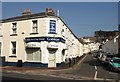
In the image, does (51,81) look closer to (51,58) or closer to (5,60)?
(51,58)

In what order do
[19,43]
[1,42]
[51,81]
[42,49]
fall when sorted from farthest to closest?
[1,42], [19,43], [42,49], [51,81]

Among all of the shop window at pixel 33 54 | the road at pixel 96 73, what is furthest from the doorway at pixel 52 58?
the road at pixel 96 73

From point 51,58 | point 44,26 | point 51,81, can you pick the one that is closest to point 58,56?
point 51,58

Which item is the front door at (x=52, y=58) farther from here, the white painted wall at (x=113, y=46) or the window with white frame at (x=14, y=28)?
the white painted wall at (x=113, y=46)

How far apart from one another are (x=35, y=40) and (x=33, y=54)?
184cm

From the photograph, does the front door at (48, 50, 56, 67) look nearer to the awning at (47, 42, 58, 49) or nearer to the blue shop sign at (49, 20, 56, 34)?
the awning at (47, 42, 58, 49)

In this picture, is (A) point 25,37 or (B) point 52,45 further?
(A) point 25,37

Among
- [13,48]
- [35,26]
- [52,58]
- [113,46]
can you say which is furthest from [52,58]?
[113,46]

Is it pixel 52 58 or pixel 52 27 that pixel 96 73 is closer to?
pixel 52 58

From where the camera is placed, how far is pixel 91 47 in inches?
6521

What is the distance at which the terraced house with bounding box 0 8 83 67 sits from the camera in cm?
3000

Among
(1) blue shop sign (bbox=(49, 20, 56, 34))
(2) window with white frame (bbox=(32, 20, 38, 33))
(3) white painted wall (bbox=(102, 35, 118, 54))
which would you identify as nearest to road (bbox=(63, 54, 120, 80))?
(1) blue shop sign (bbox=(49, 20, 56, 34))

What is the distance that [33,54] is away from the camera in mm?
30891

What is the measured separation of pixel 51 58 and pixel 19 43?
15.8 ft
